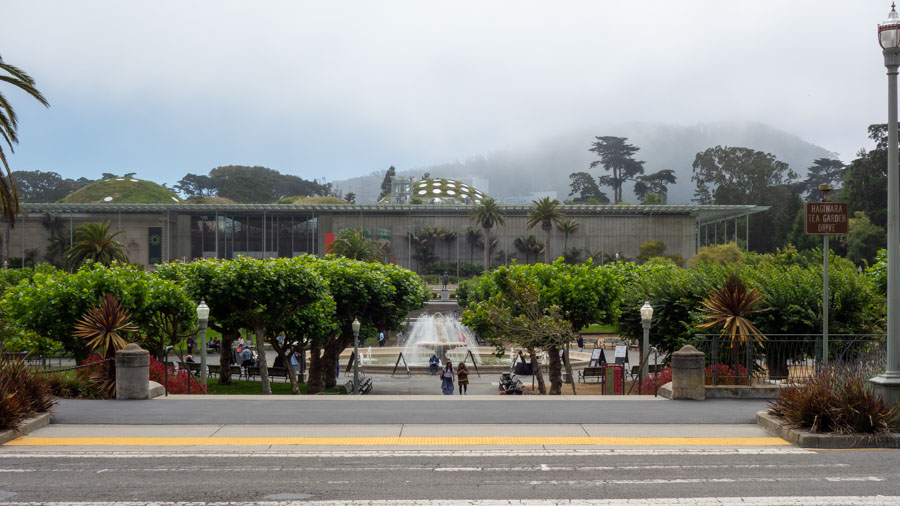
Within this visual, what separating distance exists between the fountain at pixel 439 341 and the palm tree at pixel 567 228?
40.5 meters

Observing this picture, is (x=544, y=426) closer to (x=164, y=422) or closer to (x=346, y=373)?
(x=164, y=422)

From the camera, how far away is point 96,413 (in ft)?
51.5

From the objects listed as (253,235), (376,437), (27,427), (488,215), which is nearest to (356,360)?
(376,437)

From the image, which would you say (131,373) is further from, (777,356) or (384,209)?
(384,209)

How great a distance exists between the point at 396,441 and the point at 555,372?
2018 centimetres

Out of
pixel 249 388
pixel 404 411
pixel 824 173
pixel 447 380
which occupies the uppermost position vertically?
pixel 824 173

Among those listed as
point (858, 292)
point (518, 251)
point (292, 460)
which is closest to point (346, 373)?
point (858, 292)

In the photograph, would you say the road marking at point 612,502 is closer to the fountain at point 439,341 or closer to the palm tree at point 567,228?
the fountain at point 439,341

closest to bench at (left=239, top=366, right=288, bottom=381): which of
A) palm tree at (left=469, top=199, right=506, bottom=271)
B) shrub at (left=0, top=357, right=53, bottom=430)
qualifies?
shrub at (left=0, top=357, right=53, bottom=430)

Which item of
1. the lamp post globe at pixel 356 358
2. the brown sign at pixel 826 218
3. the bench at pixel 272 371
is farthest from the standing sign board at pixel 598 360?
the brown sign at pixel 826 218

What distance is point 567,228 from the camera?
12231cm

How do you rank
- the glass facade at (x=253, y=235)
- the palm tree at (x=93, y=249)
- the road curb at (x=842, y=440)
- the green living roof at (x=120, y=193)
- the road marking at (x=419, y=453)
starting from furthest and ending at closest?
the green living roof at (x=120, y=193)
the glass facade at (x=253, y=235)
the palm tree at (x=93, y=249)
the road curb at (x=842, y=440)
the road marking at (x=419, y=453)

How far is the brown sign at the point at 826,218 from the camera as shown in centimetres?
1695

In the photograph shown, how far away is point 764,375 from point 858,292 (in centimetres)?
683
